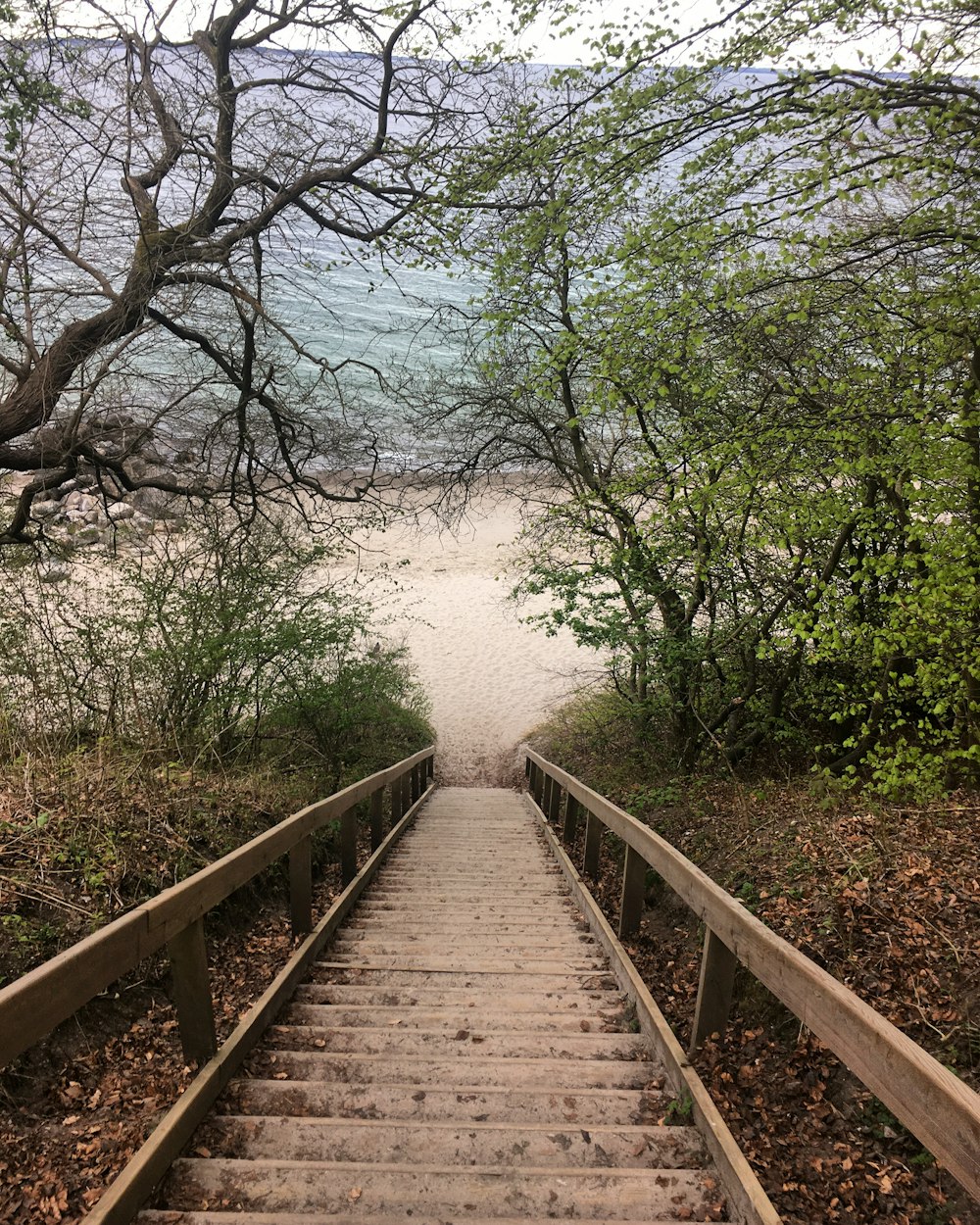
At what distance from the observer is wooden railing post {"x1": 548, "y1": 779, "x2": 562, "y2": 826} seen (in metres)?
9.38

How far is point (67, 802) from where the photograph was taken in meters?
4.07

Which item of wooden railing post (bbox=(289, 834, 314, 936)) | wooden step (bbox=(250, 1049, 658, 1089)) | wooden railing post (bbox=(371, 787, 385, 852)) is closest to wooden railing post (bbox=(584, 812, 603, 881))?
wooden railing post (bbox=(371, 787, 385, 852))

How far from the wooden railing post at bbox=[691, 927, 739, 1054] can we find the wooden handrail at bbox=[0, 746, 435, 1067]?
1851 mm

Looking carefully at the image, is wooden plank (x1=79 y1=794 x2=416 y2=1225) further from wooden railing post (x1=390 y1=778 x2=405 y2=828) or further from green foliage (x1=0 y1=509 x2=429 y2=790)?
wooden railing post (x1=390 y1=778 x2=405 y2=828)

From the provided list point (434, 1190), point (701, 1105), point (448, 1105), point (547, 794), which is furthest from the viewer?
point (547, 794)

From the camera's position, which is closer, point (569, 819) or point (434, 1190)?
point (434, 1190)

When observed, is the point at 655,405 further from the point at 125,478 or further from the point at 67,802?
the point at 67,802

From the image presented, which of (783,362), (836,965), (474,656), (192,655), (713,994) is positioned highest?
(783,362)

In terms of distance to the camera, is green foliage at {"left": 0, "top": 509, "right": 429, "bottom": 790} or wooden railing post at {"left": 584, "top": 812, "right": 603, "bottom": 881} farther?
green foliage at {"left": 0, "top": 509, "right": 429, "bottom": 790}

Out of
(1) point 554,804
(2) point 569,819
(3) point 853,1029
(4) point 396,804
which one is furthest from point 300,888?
(1) point 554,804

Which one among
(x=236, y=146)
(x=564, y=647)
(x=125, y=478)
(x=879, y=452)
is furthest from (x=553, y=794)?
(x=564, y=647)

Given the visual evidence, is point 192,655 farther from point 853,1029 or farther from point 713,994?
point 853,1029

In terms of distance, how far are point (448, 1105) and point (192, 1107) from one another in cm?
84

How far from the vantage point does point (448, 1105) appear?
2.62m
